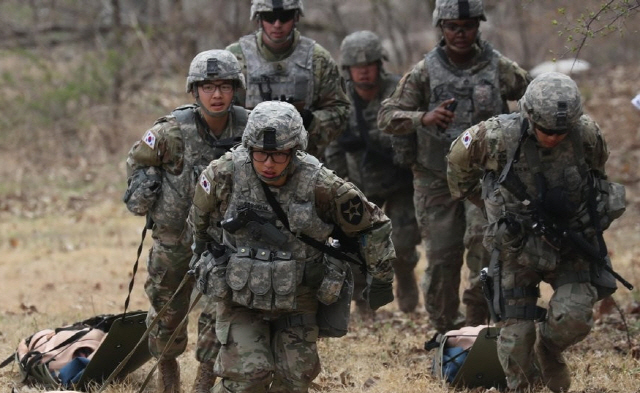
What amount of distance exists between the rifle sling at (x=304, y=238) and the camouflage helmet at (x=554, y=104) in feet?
3.98

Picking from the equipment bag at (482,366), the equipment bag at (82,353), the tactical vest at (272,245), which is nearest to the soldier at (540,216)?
the equipment bag at (482,366)

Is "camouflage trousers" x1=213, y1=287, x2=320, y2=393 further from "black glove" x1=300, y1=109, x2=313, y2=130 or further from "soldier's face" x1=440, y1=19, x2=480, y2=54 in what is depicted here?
"soldier's face" x1=440, y1=19, x2=480, y2=54

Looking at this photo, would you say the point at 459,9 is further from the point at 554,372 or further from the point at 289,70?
the point at 554,372

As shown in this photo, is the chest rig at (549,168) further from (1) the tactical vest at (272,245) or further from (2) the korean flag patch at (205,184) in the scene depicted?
(2) the korean flag patch at (205,184)

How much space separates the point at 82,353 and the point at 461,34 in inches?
131

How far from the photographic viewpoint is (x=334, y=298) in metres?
5.64

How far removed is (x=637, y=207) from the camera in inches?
559

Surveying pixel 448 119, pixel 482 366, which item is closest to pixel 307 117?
pixel 448 119

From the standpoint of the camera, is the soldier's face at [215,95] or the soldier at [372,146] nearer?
the soldier's face at [215,95]

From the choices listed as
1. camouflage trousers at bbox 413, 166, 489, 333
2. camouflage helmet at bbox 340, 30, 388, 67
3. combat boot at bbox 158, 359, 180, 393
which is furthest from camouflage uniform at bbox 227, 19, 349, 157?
combat boot at bbox 158, 359, 180, 393

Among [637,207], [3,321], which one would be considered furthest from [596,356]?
[637,207]

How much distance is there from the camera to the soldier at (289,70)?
7.98m

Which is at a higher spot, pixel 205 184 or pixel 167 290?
pixel 205 184

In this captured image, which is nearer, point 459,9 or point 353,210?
point 353,210
